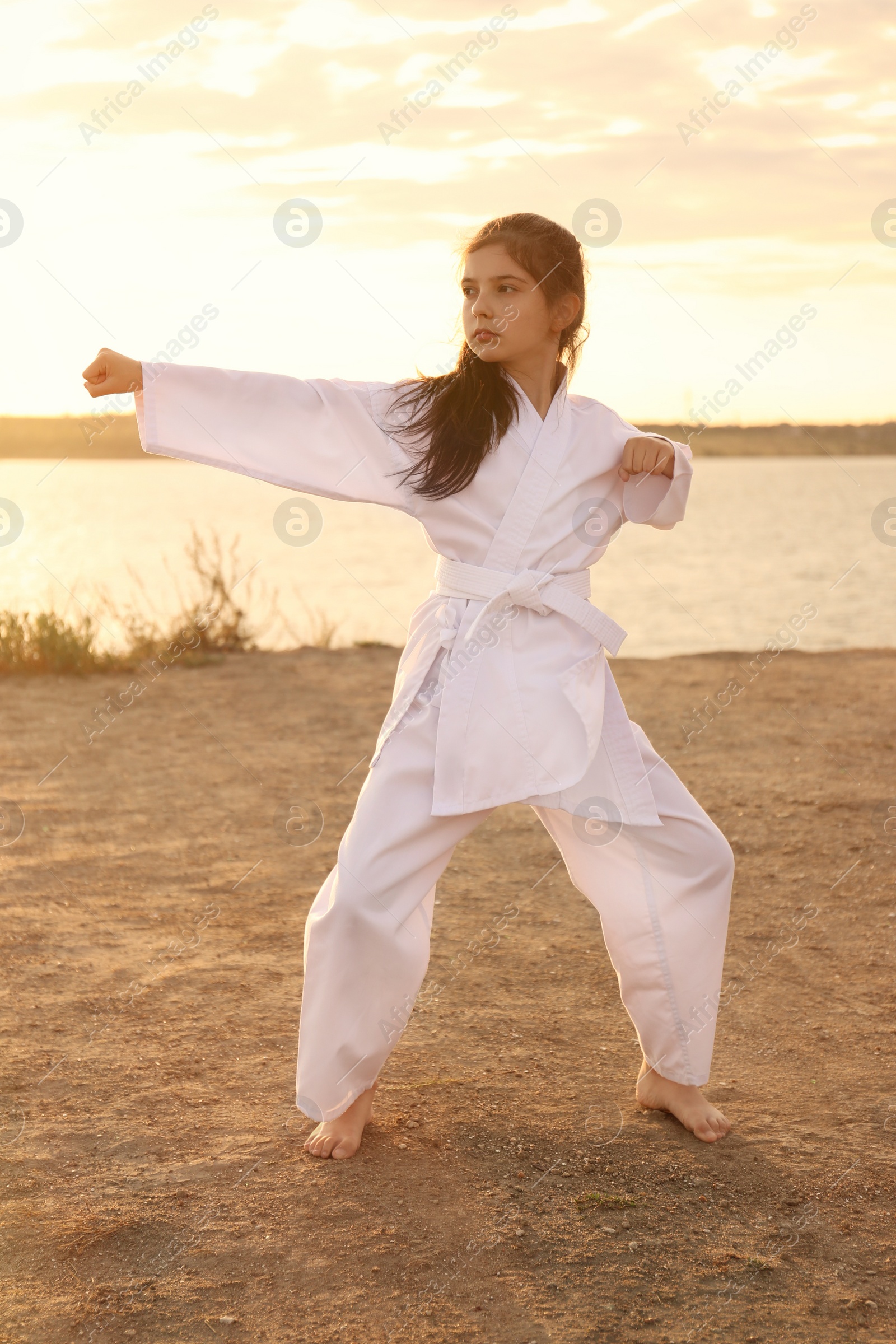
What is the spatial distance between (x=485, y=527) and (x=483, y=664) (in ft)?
0.93

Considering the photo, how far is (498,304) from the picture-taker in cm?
246

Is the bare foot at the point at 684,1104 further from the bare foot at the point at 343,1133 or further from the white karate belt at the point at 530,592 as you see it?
the white karate belt at the point at 530,592

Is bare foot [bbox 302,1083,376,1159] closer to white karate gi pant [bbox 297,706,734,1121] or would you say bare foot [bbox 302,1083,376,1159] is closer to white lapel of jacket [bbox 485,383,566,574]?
white karate gi pant [bbox 297,706,734,1121]

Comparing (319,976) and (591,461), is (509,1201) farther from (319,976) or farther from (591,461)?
(591,461)

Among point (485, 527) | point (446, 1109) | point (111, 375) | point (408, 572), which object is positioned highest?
point (111, 375)

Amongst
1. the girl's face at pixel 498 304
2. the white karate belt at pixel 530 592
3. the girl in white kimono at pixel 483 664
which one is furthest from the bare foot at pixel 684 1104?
the girl's face at pixel 498 304

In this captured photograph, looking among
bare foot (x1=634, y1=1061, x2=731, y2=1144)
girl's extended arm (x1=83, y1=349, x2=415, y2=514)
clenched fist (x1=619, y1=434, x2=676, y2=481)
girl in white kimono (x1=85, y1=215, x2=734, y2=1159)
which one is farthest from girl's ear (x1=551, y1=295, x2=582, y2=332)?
bare foot (x1=634, y1=1061, x2=731, y2=1144)

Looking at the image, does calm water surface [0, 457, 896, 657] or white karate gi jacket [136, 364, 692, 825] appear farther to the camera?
calm water surface [0, 457, 896, 657]

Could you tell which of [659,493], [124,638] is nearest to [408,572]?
[124,638]

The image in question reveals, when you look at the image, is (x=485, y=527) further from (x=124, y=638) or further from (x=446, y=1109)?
(x=124, y=638)

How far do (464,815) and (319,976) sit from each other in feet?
1.41

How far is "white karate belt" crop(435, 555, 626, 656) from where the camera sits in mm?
2453

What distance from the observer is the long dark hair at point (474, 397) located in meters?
2.44

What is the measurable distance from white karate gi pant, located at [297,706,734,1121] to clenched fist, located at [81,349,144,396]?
35.6 inches
